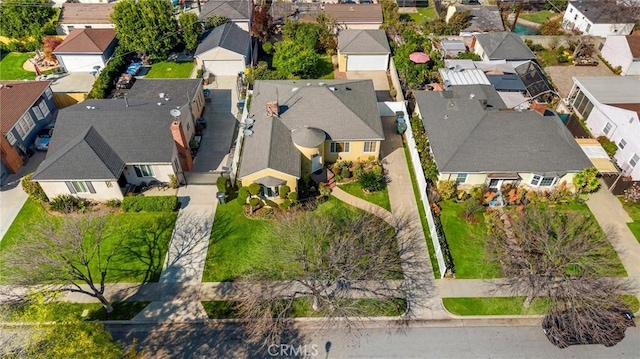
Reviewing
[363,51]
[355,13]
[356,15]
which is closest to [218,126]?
[363,51]

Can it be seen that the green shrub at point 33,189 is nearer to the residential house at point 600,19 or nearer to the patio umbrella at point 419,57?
the patio umbrella at point 419,57

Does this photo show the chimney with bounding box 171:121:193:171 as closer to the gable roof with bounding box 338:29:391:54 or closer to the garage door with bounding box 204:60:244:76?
the garage door with bounding box 204:60:244:76

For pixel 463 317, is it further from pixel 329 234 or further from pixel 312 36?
pixel 312 36

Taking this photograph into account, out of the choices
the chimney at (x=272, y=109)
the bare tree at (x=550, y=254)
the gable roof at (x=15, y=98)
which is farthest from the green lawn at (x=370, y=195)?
the gable roof at (x=15, y=98)

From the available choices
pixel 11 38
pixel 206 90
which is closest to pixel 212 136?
pixel 206 90

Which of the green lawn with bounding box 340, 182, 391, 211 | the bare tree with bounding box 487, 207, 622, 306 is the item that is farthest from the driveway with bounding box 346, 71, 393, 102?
the bare tree with bounding box 487, 207, 622, 306

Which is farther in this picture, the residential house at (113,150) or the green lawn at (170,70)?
the green lawn at (170,70)

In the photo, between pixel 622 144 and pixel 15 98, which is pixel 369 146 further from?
pixel 15 98
